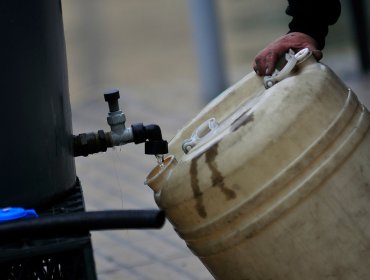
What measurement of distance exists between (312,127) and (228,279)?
0.46 m

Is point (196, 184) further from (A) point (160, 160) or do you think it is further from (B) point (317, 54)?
(B) point (317, 54)

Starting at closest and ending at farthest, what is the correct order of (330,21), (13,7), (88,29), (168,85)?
(13,7) → (330,21) → (168,85) → (88,29)

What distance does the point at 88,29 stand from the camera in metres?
10.9

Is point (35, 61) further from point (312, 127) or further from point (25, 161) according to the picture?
point (312, 127)

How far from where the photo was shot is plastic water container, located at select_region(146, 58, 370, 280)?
2.63m

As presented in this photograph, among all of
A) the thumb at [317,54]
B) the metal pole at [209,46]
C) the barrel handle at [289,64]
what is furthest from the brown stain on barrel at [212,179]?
the metal pole at [209,46]

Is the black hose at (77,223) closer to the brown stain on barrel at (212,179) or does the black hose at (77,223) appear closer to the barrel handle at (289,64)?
the brown stain on barrel at (212,179)

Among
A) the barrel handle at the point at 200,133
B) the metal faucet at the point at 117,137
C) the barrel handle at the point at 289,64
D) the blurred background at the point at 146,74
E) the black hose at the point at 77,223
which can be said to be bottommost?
the blurred background at the point at 146,74

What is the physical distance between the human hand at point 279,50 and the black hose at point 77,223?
0.74m

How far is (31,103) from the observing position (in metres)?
2.47

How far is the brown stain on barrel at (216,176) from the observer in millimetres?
2650

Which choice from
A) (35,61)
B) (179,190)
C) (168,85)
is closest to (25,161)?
(35,61)

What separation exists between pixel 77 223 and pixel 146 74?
6.09 metres

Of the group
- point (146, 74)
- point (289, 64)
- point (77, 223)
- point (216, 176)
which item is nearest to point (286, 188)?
point (216, 176)
